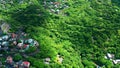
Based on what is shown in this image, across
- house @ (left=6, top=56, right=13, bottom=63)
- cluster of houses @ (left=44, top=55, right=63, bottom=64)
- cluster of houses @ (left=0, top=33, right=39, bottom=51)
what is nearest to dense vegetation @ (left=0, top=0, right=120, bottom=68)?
cluster of houses @ (left=44, top=55, right=63, bottom=64)

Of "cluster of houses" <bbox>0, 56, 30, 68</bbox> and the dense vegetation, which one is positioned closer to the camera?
"cluster of houses" <bbox>0, 56, 30, 68</bbox>

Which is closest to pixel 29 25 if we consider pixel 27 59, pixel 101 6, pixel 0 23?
pixel 0 23

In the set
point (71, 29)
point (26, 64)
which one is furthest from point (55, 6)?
point (26, 64)

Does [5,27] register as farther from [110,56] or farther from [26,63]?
[110,56]

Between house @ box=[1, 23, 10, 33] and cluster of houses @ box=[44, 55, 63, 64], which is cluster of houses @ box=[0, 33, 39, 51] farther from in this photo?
cluster of houses @ box=[44, 55, 63, 64]

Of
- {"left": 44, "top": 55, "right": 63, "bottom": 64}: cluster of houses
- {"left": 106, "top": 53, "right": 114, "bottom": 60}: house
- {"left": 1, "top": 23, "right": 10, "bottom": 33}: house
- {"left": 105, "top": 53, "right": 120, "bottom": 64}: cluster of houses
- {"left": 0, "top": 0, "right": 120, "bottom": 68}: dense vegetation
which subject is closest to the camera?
{"left": 44, "top": 55, "right": 63, "bottom": 64}: cluster of houses

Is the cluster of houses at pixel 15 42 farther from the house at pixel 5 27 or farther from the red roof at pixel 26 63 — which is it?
the red roof at pixel 26 63
